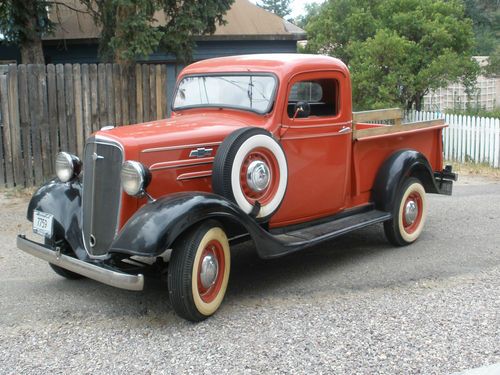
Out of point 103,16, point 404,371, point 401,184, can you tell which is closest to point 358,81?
point 103,16

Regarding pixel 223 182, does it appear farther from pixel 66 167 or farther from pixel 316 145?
pixel 66 167

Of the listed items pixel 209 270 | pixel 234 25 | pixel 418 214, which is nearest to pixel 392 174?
pixel 418 214

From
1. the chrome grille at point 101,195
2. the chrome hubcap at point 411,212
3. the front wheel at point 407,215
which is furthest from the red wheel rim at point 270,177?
the chrome hubcap at point 411,212

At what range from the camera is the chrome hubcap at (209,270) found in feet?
13.9

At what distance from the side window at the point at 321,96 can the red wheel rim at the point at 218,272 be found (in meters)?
1.87

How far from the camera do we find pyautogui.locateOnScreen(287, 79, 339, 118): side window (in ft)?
18.6

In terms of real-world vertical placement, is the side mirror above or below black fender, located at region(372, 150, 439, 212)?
above

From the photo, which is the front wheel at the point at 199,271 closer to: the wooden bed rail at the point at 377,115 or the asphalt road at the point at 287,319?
the asphalt road at the point at 287,319

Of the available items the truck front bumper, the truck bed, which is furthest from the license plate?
the truck bed

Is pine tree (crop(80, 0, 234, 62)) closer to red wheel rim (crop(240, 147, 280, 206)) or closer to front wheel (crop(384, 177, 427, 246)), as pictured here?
front wheel (crop(384, 177, 427, 246))

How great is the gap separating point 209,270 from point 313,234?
3.98 ft

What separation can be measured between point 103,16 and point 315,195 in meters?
6.38

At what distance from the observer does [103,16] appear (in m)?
10.1

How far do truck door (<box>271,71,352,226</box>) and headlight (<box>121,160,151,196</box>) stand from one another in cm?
138
